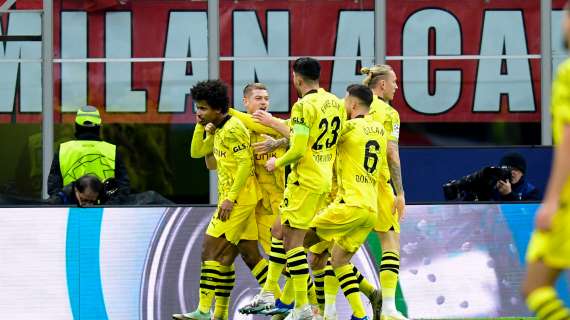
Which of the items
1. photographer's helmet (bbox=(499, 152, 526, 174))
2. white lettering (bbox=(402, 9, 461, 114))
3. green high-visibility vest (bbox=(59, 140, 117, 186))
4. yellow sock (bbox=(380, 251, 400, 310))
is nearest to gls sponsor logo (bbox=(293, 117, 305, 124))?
yellow sock (bbox=(380, 251, 400, 310))

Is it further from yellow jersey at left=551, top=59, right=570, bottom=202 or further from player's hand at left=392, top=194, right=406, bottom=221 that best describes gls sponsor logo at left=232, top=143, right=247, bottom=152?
yellow jersey at left=551, top=59, right=570, bottom=202

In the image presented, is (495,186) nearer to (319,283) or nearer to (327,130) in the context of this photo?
(319,283)

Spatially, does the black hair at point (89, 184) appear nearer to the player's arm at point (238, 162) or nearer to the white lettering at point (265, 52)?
the player's arm at point (238, 162)

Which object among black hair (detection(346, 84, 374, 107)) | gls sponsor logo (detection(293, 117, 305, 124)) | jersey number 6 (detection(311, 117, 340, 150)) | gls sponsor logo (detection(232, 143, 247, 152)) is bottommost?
gls sponsor logo (detection(232, 143, 247, 152))

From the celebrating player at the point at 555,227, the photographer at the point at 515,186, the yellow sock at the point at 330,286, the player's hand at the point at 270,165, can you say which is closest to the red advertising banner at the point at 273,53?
the photographer at the point at 515,186

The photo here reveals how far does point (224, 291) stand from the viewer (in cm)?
1140

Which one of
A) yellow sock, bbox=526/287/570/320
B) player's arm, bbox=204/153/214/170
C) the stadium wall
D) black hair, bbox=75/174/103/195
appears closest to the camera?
yellow sock, bbox=526/287/570/320

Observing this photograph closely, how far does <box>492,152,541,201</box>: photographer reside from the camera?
42.7ft

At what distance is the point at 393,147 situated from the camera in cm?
1132

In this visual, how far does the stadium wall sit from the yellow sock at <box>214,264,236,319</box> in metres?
0.47

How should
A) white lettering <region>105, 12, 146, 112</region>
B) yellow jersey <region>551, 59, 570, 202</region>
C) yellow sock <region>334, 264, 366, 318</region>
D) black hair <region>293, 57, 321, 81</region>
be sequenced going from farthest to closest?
white lettering <region>105, 12, 146, 112</region> < yellow sock <region>334, 264, 366, 318</region> < black hair <region>293, 57, 321, 81</region> < yellow jersey <region>551, 59, 570, 202</region>

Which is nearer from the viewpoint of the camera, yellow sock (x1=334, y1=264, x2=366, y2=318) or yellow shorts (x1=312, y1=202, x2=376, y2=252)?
yellow shorts (x1=312, y1=202, x2=376, y2=252)

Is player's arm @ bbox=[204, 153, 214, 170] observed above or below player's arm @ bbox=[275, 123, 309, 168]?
below

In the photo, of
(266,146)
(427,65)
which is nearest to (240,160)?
(266,146)
